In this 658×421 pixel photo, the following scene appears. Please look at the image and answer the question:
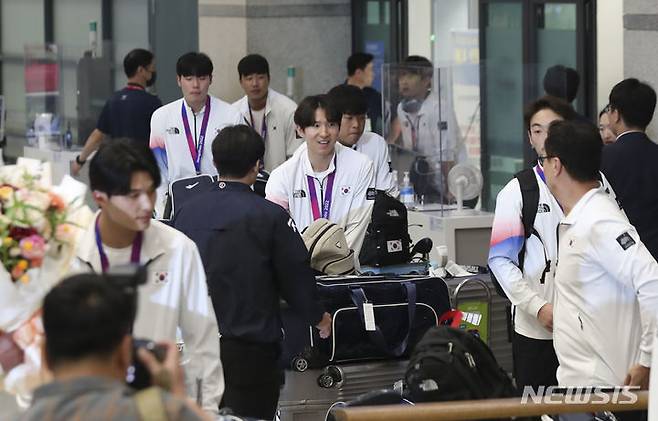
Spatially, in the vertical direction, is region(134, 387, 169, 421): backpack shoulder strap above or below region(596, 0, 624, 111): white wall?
below

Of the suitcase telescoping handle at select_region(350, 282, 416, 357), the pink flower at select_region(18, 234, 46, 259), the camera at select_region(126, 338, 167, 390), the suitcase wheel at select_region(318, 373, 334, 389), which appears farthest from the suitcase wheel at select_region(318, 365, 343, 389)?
the camera at select_region(126, 338, 167, 390)

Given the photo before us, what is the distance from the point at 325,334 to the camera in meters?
5.69

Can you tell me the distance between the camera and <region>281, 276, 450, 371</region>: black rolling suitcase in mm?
6418

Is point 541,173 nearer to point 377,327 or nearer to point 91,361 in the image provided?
point 377,327

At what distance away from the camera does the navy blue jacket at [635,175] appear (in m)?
6.82

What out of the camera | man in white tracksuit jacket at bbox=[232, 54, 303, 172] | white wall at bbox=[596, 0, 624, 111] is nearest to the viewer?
the camera

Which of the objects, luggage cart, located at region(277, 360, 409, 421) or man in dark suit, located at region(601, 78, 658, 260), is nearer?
luggage cart, located at region(277, 360, 409, 421)

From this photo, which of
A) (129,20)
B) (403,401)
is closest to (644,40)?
(403,401)

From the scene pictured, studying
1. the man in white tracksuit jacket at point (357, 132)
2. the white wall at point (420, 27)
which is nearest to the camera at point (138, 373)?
the man in white tracksuit jacket at point (357, 132)

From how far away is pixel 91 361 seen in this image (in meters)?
2.81

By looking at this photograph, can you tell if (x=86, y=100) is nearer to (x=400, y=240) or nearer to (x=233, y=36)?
(x=233, y=36)

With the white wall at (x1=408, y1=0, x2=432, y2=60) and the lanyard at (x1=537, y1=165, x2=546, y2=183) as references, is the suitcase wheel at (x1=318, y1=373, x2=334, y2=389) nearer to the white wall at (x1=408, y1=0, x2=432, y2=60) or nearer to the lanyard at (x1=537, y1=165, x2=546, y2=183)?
the lanyard at (x1=537, y1=165, x2=546, y2=183)

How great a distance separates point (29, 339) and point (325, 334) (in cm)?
198

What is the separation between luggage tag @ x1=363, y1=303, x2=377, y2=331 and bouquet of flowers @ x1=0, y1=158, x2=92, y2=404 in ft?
8.17
